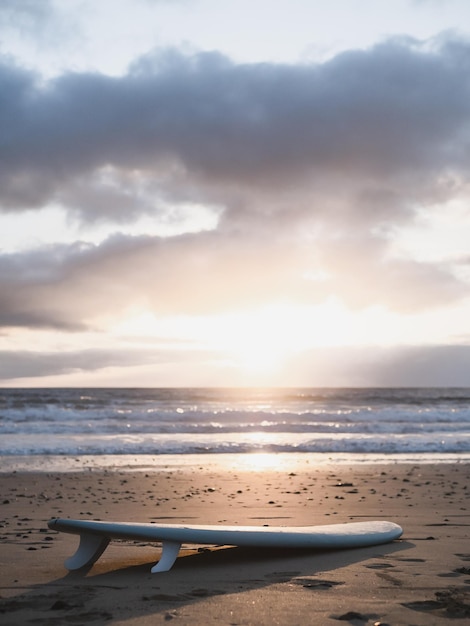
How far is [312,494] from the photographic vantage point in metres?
8.89

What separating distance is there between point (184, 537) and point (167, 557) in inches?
6.6

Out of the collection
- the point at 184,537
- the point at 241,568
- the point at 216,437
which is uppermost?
the point at 184,537

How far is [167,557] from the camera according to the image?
4484 millimetres

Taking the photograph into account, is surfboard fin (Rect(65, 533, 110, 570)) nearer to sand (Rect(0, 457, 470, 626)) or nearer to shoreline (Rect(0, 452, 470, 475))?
sand (Rect(0, 457, 470, 626))

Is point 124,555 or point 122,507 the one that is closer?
point 124,555

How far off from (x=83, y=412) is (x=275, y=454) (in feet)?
49.3

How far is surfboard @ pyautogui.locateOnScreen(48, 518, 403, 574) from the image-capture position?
4516 mm

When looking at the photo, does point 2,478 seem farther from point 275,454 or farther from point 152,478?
point 275,454

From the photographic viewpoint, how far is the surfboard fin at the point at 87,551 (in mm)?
4566

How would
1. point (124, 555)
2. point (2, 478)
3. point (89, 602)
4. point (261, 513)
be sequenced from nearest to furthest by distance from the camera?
point (89, 602), point (124, 555), point (261, 513), point (2, 478)

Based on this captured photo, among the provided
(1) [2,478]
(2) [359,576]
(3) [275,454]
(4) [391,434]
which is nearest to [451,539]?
(2) [359,576]

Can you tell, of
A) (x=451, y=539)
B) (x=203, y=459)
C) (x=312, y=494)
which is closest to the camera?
(x=451, y=539)

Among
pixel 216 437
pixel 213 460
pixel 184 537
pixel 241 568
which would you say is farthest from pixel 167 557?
pixel 216 437

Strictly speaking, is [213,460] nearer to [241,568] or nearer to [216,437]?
[216,437]
